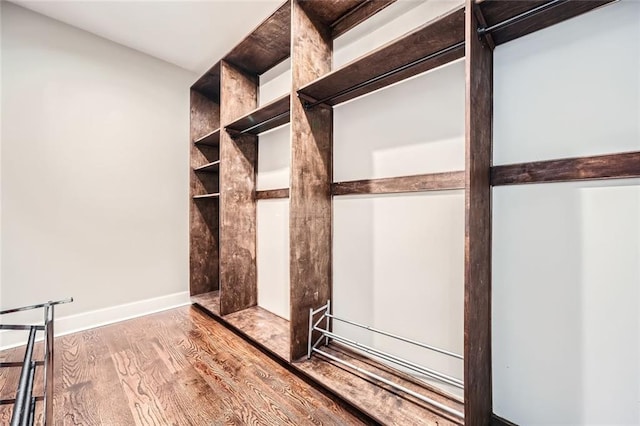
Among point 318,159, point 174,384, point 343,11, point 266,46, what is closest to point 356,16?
point 343,11

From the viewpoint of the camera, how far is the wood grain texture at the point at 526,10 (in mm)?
1077

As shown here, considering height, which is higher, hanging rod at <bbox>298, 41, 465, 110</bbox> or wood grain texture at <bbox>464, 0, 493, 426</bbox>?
hanging rod at <bbox>298, 41, 465, 110</bbox>

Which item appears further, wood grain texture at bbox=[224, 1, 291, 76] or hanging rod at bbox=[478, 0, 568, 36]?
wood grain texture at bbox=[224, 1, 291, 76]

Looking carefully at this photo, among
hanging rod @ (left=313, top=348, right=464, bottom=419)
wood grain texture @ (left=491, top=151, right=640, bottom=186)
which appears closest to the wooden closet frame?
wood grain texture @ (left=491, top=151, right=640, bottom=186)

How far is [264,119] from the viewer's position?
2396mm

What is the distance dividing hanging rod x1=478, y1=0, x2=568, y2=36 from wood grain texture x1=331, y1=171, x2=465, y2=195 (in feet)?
2.08

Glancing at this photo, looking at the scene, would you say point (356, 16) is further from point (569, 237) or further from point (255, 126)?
point (569, 237)

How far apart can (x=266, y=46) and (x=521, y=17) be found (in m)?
1.88

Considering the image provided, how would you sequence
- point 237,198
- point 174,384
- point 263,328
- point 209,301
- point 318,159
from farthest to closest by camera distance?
1. point 209,301
2. point 237,198
3. point 263,328
4. point 318,159
5. point 174,384

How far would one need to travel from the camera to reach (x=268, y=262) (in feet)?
8.73

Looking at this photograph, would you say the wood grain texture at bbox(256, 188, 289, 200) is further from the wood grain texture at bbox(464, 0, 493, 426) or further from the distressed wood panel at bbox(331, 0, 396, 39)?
the wood grain texture at bbox(464, 0, 493, 426)

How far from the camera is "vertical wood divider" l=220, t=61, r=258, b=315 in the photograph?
259 centimetres

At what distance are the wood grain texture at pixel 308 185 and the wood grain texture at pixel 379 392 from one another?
0.82 ft

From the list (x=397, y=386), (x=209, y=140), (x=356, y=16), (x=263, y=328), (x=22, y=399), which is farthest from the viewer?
(x=209, y=140)
